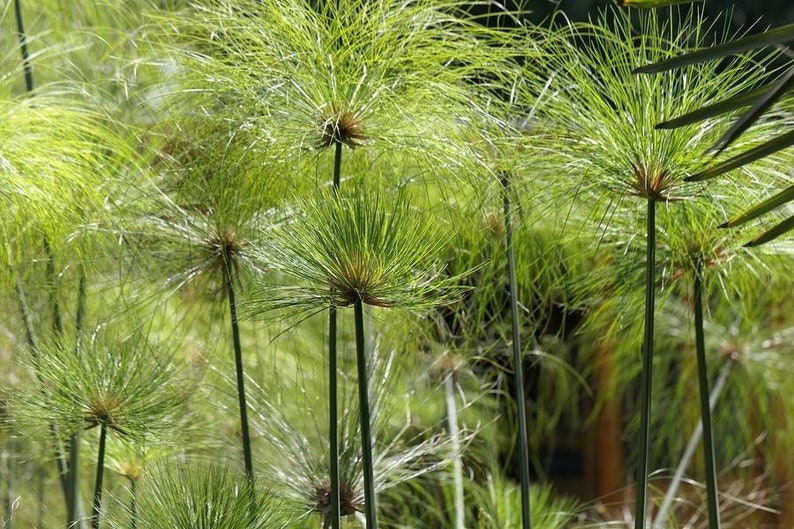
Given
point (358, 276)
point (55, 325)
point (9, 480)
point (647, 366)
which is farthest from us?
point (9, 480)

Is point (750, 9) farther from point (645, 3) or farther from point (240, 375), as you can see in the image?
point (240, 375)

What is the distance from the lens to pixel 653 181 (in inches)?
49.1

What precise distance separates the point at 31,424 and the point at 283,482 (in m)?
0.31

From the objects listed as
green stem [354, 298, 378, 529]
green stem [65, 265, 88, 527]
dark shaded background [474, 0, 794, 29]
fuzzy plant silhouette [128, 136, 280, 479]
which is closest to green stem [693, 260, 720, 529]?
green stem [354, 298, 378, 529]

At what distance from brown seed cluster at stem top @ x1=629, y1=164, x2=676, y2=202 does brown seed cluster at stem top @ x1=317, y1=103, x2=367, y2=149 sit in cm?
29

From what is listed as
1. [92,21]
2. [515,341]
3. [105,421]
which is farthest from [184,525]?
[92,21]

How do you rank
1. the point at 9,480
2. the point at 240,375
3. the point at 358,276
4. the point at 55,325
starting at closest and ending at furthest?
the point at 358,276
the point at 240,375
the point at 55,325
the point at 9,480

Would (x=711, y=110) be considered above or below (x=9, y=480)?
above

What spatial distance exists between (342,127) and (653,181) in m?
0.33

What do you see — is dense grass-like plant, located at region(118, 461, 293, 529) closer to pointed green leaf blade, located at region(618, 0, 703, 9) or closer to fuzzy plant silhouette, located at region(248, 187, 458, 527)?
fuzzy plant silhouette, located at region(248, 187, 458, 527)

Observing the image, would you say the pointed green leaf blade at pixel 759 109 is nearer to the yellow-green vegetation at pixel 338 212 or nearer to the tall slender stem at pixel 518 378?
the yellow-green vegetation at pixel 338 212

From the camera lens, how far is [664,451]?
12.5ft

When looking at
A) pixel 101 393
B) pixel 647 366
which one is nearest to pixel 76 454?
pixel 101 393

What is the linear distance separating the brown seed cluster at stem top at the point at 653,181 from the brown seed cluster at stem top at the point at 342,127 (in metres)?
0.29
